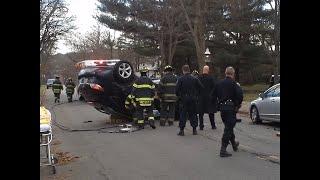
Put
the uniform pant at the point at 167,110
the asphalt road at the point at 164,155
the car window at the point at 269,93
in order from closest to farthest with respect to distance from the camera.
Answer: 1. the asphalt road at the point at 164,155
2. the uniform pant at the point at 167,110
3. the car window at the point at 269,93

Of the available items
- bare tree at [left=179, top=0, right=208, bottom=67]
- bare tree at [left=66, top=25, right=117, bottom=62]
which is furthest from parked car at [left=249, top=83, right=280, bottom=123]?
bare tree at [left=66, top=25, right=117, bottom=62]

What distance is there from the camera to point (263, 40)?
48.7 metres

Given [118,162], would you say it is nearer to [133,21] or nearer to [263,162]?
[263,162]

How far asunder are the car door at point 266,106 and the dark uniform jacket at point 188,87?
3284mm

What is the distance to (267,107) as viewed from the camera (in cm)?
1498

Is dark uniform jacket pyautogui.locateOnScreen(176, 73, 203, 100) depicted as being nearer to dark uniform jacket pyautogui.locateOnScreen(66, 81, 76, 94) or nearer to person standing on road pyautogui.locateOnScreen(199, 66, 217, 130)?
person standing on road pyautogui.locateOnScreen(199, 66, 217, 130)

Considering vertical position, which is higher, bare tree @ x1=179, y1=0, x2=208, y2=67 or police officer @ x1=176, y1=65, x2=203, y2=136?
bare tree @ x1=179, y1=0, x2=208, y2=67

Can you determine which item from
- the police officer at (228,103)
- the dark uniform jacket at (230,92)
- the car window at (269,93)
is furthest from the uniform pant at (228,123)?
the car window at (269,93)

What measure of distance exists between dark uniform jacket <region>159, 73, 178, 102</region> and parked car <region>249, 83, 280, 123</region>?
2.94 meters

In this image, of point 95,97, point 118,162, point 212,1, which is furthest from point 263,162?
point 212,1

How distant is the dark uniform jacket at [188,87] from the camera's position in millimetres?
12344

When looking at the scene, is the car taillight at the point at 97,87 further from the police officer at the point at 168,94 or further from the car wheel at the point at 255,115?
the car wheel at the point at 255,115

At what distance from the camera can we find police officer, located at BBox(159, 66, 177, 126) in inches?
555
